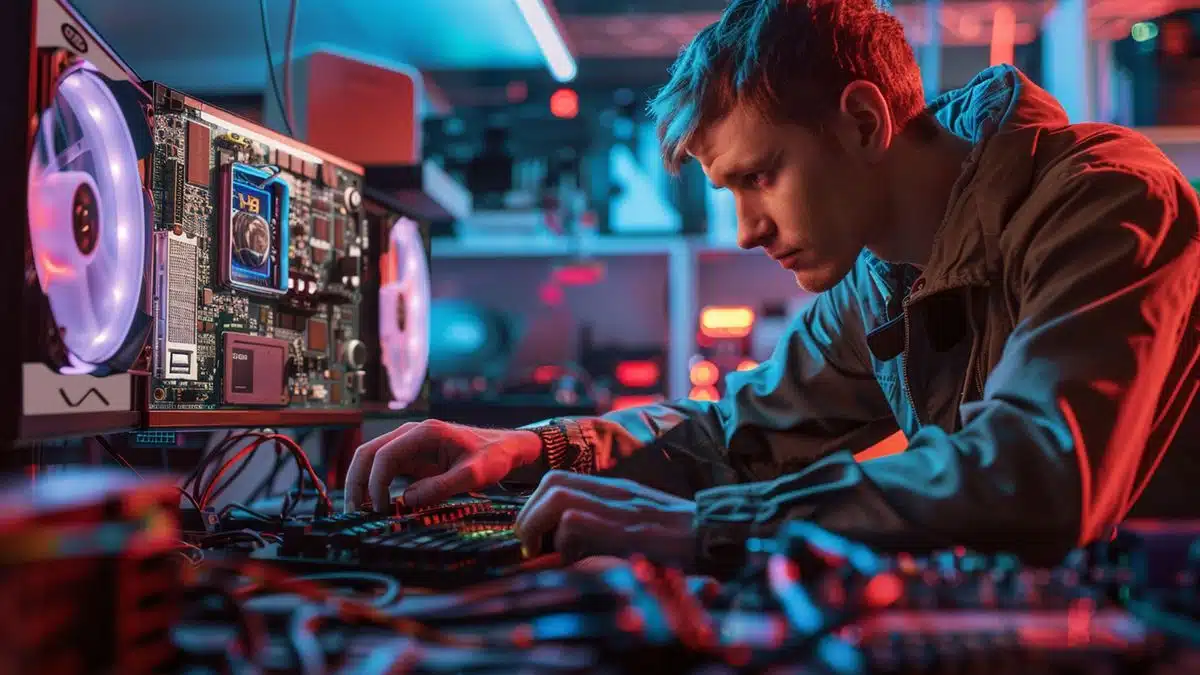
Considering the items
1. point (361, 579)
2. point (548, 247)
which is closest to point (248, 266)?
point (361, 579)

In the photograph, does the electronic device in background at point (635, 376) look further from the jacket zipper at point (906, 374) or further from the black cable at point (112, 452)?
the black cable at point (112, 452)

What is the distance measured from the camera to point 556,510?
2.40ft

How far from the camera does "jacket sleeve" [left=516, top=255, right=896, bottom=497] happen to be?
4.27 ft

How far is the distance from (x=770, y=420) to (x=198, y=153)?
33.9 inches

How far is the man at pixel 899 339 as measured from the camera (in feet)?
2.24

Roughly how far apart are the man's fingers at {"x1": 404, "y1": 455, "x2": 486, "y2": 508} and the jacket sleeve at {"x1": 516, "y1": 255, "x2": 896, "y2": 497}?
0.87 ft

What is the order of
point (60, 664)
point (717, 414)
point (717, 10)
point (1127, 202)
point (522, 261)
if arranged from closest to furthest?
point (60, 664)
point (1127, 202)
point (717, 414)
point (522, 261)
point (717, 10)

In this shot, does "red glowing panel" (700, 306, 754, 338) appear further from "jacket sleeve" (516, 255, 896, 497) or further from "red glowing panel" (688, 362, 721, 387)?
"jacket sleeve" (516, 255, 896, 497)

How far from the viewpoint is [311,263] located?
1.29m

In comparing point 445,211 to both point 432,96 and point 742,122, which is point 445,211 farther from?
point 432,96

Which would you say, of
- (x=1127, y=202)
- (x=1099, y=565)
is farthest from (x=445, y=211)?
(x=1099, y=565)

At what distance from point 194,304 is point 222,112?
0.78 ft

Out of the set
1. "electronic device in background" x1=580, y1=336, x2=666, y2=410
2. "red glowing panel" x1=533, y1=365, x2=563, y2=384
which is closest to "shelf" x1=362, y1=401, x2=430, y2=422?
"red glowing panel" x1=533, y1=365, x2=563, y2=384

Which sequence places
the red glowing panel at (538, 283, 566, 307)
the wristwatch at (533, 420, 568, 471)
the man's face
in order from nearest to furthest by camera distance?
the man's face → the wristwatch at (533, 420, 568, 471) → the red glowing panel at (538, 283, 566, 307)
